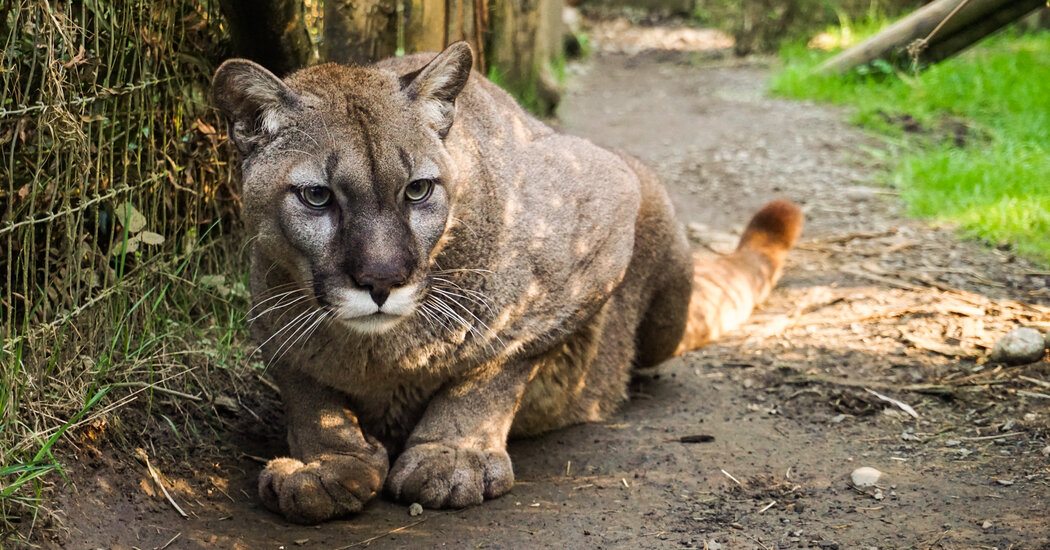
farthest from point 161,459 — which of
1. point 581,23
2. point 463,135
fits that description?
point 581,23

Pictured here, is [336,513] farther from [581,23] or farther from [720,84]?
[581,23]

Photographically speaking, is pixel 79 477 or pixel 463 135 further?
pixel 463 135

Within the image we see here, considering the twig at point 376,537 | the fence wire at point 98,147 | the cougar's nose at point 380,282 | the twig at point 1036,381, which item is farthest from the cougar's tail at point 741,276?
the fence wire at point 98,147

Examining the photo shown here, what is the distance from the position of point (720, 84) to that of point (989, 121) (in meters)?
3.73

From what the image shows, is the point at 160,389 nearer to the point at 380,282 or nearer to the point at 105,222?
the point at 105,222

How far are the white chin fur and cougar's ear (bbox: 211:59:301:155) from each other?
1.92 ft

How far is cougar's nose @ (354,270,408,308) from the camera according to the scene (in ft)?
9.78

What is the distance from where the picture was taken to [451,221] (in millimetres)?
3377

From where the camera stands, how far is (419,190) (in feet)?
10.5

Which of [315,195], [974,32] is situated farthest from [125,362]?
[974,32]

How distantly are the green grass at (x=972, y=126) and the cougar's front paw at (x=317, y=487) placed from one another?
3.78 m

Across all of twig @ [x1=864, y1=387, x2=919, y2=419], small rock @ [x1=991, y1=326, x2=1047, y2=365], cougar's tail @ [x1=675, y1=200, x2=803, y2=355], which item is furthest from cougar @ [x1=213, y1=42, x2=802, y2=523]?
small rock @ [x1=991, y1=326, x2=1047, y2=365]

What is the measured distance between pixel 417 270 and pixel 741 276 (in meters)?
2.70

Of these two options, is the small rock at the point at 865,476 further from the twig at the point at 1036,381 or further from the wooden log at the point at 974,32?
the wooden log at the point at 974,32
